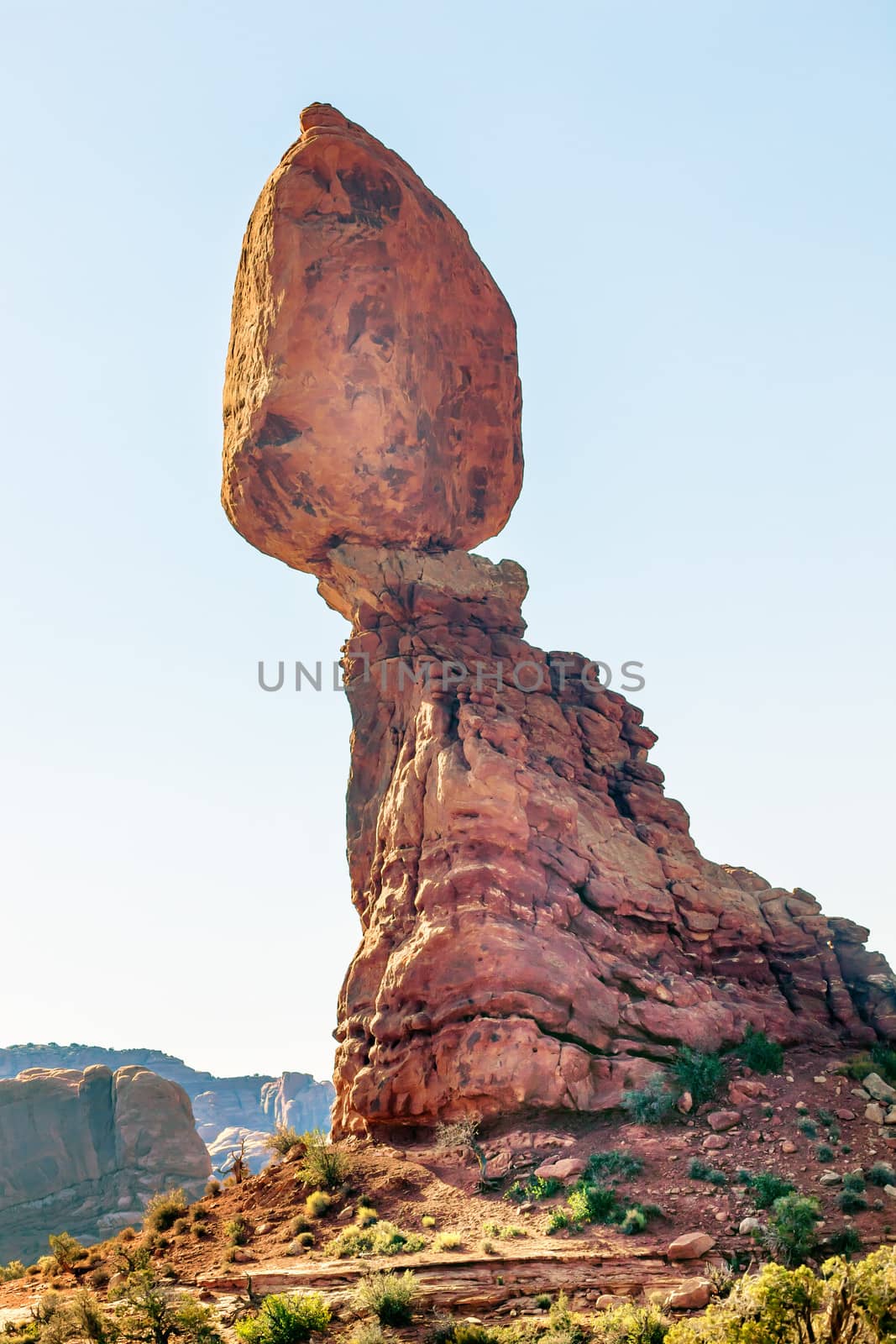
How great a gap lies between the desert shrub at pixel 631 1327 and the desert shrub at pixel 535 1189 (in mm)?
4503

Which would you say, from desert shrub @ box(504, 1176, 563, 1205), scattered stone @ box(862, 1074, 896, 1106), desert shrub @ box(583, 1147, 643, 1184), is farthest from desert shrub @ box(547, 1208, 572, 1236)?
scattered stone @ box(862, 1074, 896, 1106)

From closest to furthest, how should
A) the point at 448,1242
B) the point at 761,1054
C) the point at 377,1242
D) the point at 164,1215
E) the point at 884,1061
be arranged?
1. the point at 448,1242
2. the point at 377,1242
3. the point at 164,1215
4. the point at 761,1054
5. the point at 884,1061

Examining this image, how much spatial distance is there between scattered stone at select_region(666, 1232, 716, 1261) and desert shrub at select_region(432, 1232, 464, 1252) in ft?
11.8

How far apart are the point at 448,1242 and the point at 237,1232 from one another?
16.0 ft

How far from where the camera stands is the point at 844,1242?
17.1m

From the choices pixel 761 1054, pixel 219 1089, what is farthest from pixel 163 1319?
pixel 219 1089

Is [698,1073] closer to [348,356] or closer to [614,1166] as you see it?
[614,1166]

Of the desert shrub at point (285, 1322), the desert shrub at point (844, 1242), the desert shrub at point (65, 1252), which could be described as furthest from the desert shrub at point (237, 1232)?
the desert shrub at point (844, 1242)

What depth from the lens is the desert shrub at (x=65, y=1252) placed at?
73.0 ft

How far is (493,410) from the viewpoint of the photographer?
107 ft

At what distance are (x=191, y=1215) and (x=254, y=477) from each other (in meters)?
18.9

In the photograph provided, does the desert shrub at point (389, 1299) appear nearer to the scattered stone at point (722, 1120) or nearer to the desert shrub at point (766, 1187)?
the desert shrub at point (766, 1187)

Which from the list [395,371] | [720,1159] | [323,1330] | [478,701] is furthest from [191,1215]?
[395,371]

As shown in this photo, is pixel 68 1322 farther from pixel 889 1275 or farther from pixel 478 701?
pixel 478 701
